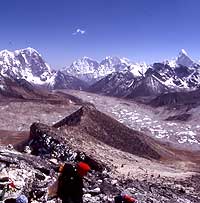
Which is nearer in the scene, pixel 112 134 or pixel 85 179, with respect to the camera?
pixel 85 179

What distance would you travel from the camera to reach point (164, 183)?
26641mm

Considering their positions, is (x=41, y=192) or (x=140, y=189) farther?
(x=140, y=189)

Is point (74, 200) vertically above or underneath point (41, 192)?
above

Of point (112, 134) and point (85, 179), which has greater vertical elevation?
point (85, 179)

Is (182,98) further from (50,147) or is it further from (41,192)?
(41,192)

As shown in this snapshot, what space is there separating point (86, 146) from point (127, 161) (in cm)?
294

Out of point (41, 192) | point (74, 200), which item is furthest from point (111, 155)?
point (74, 200)

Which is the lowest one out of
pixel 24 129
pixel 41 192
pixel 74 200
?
pixel 24 129

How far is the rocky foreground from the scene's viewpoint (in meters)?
18.3

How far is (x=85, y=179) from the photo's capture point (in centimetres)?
2177

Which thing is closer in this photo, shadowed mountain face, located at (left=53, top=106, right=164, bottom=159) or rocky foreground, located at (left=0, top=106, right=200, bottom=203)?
rocky foreground, located at (left=0, top=106, right=200, bottom=203)

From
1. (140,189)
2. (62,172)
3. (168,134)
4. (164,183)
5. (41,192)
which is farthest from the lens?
(168,134)

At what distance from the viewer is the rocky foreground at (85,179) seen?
1829cm

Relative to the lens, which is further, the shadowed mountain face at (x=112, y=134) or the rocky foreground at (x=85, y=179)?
the shadowed mountain face at (x=112, y=134)
